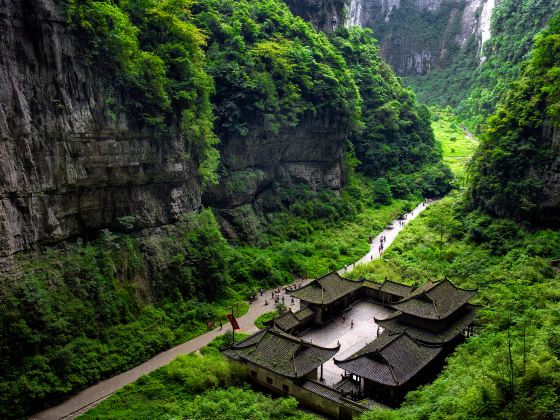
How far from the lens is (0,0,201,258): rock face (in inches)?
1155

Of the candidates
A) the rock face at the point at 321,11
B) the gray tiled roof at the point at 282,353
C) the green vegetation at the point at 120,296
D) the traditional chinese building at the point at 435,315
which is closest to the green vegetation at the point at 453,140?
the rock face at the point at 321,11

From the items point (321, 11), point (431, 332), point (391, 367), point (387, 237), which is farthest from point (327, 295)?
point (321, 11)

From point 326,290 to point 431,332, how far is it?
28.1 feet

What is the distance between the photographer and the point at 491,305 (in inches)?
1310

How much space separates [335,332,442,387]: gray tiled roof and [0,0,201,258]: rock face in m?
19.3

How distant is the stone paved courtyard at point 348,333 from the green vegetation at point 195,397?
5.40 metres

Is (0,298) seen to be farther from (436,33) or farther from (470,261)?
(436,33)

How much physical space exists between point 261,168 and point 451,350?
30.7 metres

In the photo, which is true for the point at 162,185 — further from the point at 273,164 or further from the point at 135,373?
the point at 273,164

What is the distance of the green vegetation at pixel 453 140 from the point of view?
87.5m

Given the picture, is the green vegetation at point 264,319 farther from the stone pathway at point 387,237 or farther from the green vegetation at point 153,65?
the green vegetation at point 153,65

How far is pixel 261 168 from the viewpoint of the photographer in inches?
2217

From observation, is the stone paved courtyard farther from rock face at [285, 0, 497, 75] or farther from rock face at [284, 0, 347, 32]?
rock face at [285, 0, 497, 75]

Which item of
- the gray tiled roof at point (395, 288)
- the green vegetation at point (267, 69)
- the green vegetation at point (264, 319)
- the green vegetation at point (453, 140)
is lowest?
the green vegetation at point (264, 319)
